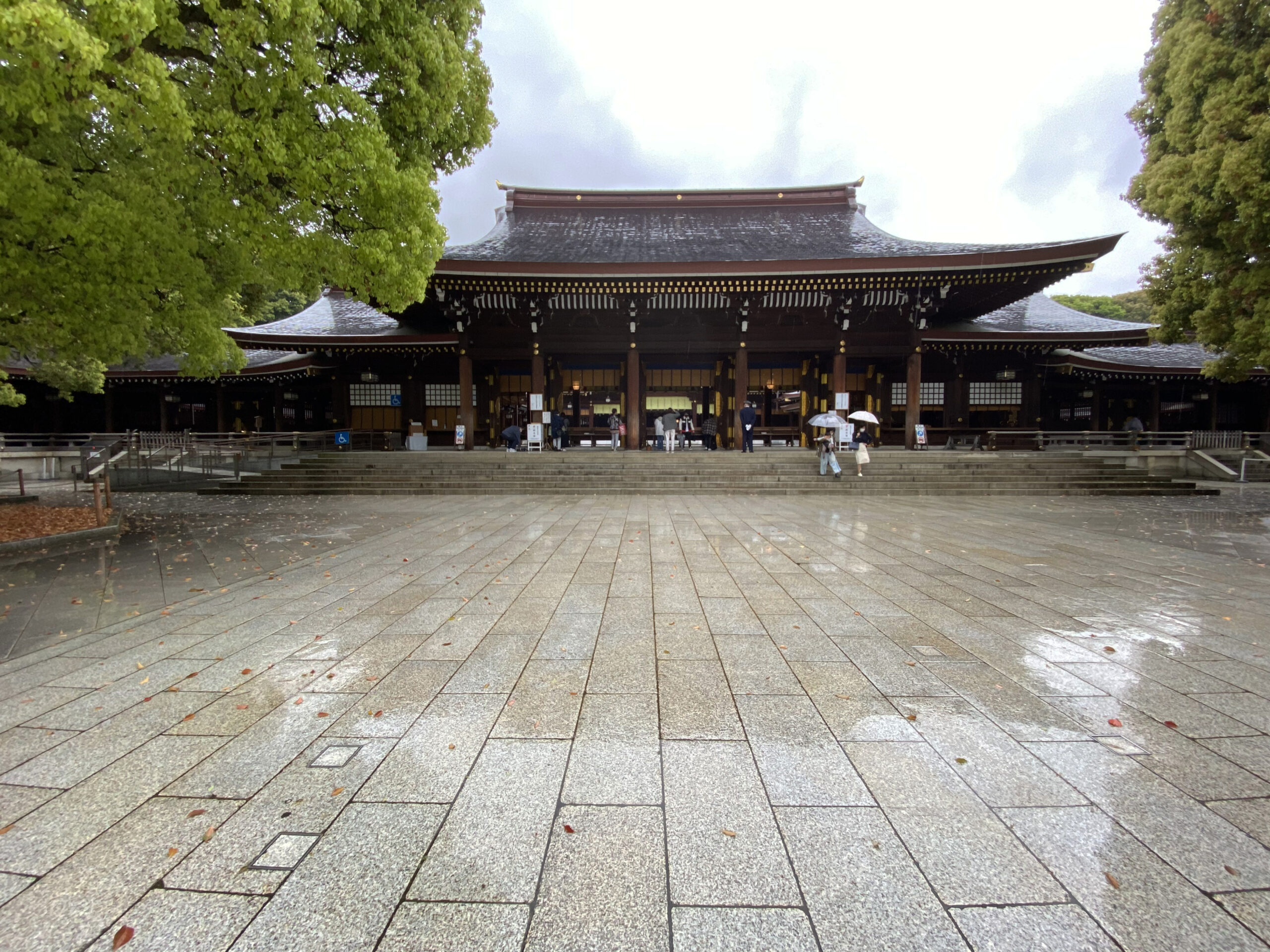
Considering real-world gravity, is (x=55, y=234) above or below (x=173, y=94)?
below

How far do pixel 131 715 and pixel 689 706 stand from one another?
2.89 metres

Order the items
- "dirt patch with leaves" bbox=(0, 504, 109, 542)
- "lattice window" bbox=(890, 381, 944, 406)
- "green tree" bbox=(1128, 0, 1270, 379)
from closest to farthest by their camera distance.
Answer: "dirt patch with leaves" bbox=(0, 504, 109, 542) → "green tree" bbox=(1128, 0, 1270, 379) → "lattice window" bbox=(890, 381, 944, 406)

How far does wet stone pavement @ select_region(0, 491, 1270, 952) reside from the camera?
159 cm

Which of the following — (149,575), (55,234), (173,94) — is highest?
(173,94)

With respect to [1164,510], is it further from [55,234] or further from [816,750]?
[55,234]

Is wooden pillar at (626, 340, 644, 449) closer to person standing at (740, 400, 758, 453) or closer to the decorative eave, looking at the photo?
the decorative eave

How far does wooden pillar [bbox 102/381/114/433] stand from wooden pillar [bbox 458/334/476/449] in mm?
17540

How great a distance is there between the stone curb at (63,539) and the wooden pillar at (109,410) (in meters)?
20.8

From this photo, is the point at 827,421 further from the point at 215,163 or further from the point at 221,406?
the point at 221,406

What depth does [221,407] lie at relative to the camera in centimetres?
2212

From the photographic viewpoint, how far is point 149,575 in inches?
215

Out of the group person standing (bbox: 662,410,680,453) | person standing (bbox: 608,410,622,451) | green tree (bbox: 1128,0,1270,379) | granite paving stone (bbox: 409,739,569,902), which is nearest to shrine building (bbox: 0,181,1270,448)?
person standing (bbox: 608,410,622,451)

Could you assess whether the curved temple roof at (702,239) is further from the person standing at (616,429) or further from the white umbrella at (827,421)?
the person standing at (616,429)

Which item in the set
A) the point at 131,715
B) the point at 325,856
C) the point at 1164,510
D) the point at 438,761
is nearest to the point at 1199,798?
the point at 438,761
